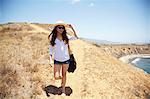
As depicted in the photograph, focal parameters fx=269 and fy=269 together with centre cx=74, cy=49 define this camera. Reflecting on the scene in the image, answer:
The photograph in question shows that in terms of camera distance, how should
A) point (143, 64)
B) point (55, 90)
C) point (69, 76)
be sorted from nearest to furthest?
1. point (55, 90)
2. point (69, 76)
3. point (143, 64)

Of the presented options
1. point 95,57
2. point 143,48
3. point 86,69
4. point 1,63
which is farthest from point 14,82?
point 143,48

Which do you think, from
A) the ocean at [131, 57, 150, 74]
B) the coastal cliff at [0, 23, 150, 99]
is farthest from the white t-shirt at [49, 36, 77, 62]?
the ocean at [131, 57, 150, 74]

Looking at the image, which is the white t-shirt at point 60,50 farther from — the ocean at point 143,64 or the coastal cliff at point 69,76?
the ocean at point 143,64

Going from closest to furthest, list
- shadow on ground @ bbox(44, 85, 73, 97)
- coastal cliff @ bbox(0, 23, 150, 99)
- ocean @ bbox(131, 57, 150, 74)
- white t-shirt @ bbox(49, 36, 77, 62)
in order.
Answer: white t-shirt @ bbox(49, 36, 77, 62), shadow on ground @ bbox(44, 85, 73, 97), coastal cliff @ bbox(0, 23, 150, 99), ocean @ bbox(131, 57, 150, 74)

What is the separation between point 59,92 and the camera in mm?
11227

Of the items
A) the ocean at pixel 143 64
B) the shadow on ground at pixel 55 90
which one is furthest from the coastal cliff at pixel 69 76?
the ocean at pixel 143 64

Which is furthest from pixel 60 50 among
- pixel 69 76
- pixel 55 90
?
pixel 69 76

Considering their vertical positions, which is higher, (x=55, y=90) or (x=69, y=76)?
(x=69, y=76)

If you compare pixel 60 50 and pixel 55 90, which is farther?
pixel 55 90

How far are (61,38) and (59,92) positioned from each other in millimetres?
2884

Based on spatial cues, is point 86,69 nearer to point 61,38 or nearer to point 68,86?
point 68,86

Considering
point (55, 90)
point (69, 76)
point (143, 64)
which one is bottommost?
point (143, 64)

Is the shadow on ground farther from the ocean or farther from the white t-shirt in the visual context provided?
the ocean

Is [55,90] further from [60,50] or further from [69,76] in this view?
[60,50]
